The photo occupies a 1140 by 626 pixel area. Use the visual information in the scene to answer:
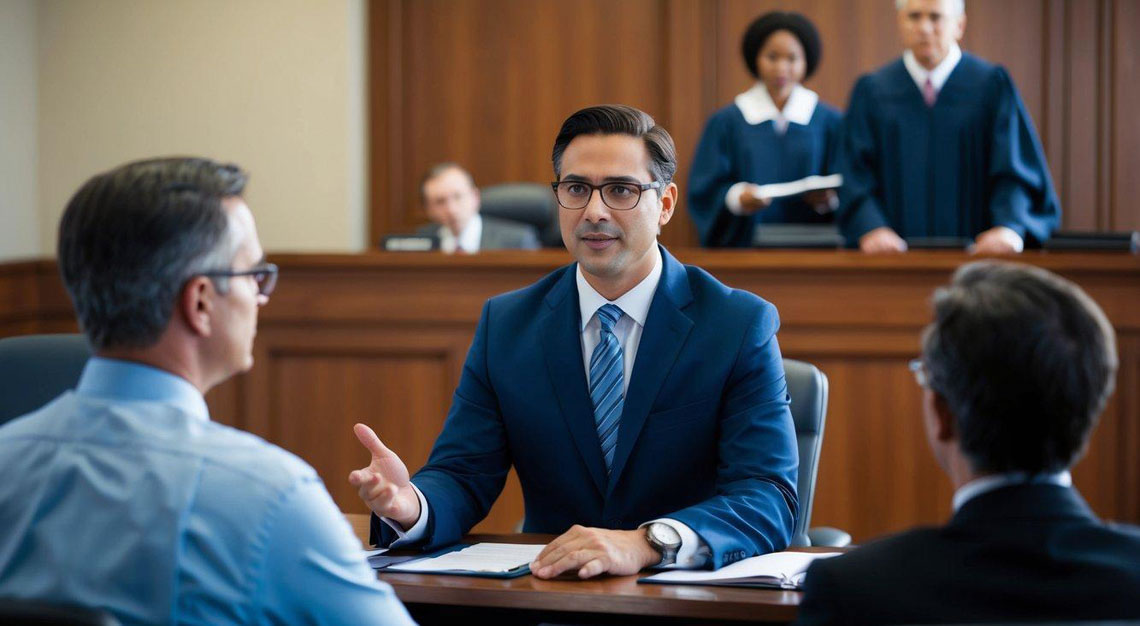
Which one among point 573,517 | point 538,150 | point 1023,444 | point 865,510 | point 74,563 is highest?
point 538,150

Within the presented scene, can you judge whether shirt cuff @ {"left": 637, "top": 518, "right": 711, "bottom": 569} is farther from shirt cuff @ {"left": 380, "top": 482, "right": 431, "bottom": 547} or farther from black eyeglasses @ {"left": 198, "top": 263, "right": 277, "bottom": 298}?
black eyeglasses @ {"left": 198, "top": 263, "right": 277, "bottom": 298}

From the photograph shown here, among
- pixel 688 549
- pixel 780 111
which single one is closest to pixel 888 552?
pixel 688 549

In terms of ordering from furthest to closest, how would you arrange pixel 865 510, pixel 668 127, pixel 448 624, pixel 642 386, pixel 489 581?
pixel 668 127 < pixel 865 510 < pixel 642 386 < pixel 448 624 < pixel 489 581

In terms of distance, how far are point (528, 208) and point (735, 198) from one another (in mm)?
1236

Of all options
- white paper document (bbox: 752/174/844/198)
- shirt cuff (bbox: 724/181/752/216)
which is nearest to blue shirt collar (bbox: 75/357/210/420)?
white paper document (bbox: 752/174/844/198)

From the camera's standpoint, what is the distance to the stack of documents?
6.34 feet

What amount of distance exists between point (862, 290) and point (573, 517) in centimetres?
203

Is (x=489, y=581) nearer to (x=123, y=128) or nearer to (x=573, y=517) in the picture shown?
(x=573, y=517)

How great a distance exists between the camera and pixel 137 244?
1.48 metres

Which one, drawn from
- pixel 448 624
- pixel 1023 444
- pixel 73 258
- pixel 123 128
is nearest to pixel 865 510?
A: pixel 448 624

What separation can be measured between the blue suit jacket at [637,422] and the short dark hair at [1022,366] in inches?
30.5

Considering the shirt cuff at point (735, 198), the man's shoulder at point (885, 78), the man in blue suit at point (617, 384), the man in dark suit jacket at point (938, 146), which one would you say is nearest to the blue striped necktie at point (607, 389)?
the man in blue suit at point (617, 384)

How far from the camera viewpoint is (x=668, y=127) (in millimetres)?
6824

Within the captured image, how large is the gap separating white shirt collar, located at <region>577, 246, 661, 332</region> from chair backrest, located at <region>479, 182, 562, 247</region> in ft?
12.2
